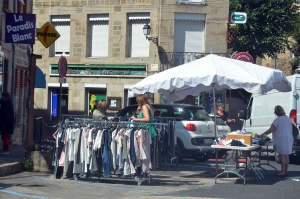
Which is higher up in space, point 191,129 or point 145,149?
point 191,129

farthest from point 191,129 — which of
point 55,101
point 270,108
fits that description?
point 55,101

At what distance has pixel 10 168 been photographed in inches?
532

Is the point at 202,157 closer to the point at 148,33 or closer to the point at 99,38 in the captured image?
the point at 148,33

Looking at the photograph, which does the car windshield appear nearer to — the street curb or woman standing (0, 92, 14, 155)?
woman standing (0, 92, 14, 155)

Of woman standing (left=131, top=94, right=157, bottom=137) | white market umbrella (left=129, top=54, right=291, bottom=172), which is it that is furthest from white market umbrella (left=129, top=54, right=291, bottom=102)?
woman standing (left=131, top=94, right=157, bottom=137)

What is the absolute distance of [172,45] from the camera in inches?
1168

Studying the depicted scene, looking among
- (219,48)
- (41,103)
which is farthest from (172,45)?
(41,103)

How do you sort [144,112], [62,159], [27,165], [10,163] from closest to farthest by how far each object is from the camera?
[62,159], [144,112], [10,163], [27,165]

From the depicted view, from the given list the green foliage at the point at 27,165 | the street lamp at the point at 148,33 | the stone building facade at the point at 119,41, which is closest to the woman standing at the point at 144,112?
the green foliage at the point at 27,165

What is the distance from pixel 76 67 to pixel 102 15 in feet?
9.01

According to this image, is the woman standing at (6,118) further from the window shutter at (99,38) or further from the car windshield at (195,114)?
the window shutter at (99,38)

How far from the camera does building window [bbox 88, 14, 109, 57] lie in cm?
3067

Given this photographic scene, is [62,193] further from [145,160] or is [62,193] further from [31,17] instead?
[31,17]

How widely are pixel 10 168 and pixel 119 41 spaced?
674 inches
